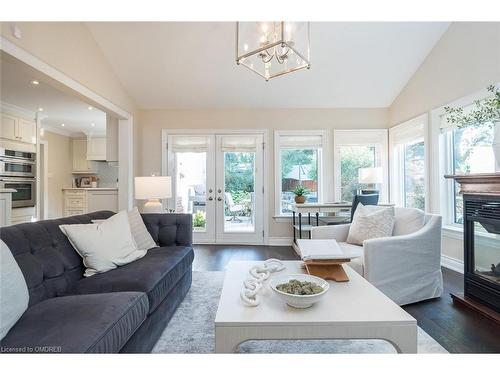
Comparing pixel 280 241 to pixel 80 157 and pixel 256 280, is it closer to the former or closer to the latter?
pixel 256 280

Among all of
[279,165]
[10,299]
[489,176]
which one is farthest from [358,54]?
[10,299]

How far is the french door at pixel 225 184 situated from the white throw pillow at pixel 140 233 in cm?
231

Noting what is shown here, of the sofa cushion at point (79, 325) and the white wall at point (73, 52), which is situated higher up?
the white wall at point (73, 52)

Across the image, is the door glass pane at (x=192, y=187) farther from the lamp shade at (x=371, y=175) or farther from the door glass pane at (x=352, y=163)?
the lamp shade at (x=371, y=175)

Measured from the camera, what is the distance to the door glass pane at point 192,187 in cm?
496

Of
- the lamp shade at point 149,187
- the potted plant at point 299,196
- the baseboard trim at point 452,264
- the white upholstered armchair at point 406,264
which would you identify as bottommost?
the baseboard trim at point 452,264

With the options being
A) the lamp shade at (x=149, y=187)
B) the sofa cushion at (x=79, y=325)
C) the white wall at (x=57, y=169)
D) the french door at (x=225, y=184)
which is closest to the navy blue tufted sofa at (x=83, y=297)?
the sofa cushion at (x=79, y=325)

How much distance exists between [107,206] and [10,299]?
3346 millimetres

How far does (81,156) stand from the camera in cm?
698

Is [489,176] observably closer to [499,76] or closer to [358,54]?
[499,76]

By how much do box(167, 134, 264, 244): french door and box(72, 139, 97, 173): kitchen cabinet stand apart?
3.35 meters

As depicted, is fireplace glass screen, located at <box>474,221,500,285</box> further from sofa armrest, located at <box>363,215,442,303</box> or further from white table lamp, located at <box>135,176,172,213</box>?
white table lamp, located at <box>135,176,172,213</box>

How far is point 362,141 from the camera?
4.84 metres

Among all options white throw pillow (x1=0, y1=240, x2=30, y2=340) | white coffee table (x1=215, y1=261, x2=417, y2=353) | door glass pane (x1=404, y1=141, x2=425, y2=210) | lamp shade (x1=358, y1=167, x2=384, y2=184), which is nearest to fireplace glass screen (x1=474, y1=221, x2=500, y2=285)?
white coffee table (x1=215, y1=261, x2=417, y2=353)
